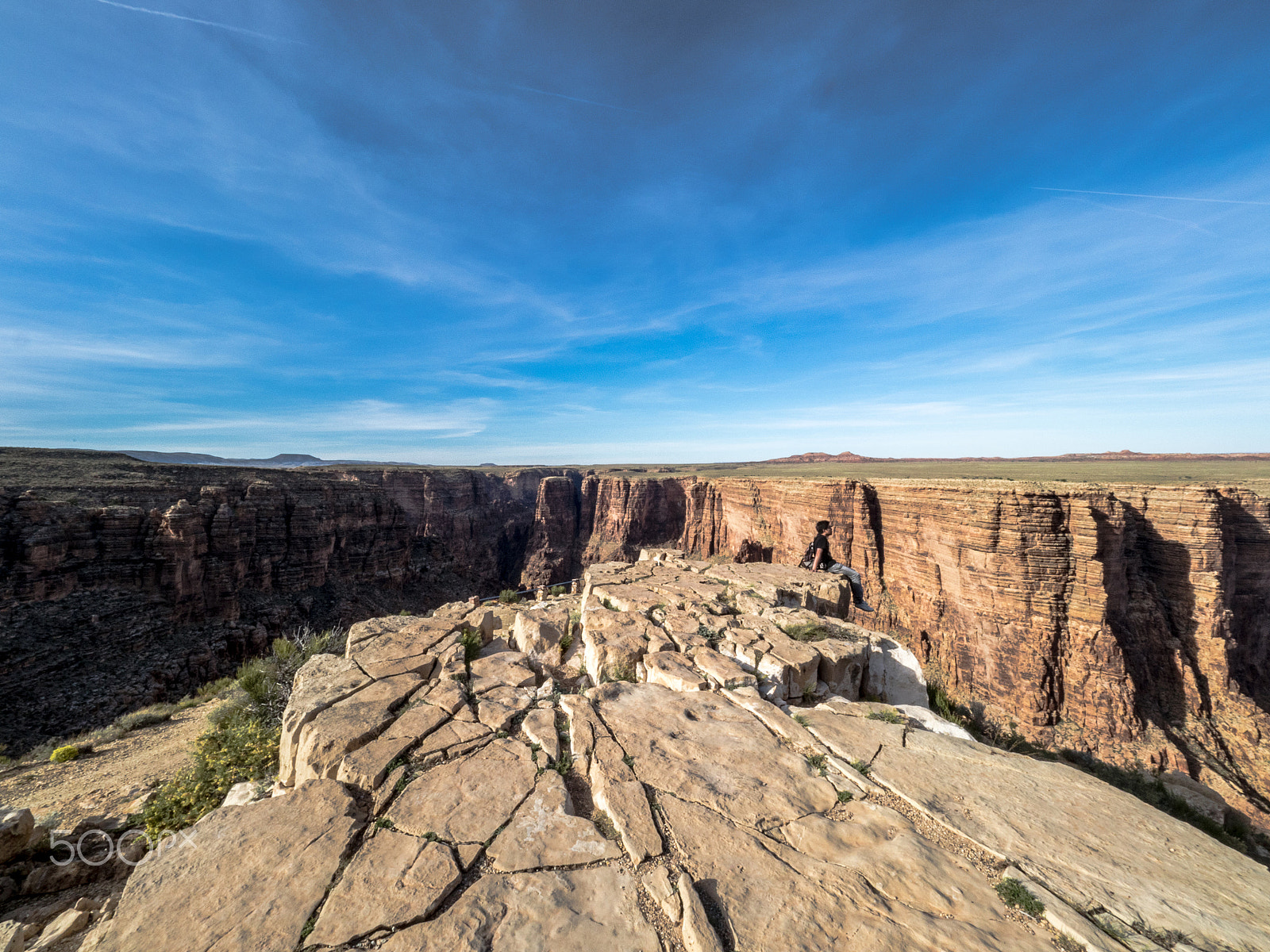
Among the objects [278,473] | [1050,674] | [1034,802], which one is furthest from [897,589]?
[278,473]

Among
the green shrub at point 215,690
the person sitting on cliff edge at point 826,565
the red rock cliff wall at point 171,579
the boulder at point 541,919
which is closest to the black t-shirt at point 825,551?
the person sitting on cliff edge at point 826,565

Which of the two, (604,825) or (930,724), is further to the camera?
(930,724)

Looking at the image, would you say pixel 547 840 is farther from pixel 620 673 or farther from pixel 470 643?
pixel 470 643

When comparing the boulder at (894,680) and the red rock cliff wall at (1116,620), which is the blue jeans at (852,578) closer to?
the boulder at (894,680)

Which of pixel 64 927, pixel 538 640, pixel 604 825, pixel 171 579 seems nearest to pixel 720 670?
pixel 604 825

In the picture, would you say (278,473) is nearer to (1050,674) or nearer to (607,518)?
(607,518)

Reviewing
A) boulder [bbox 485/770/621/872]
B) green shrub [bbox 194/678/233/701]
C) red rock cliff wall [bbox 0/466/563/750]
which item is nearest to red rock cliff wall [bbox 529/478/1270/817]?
boulder [bbox 485/770/621/872]

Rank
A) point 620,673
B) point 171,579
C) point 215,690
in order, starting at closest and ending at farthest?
point 620,673 → point 215,690 → point 171,579
